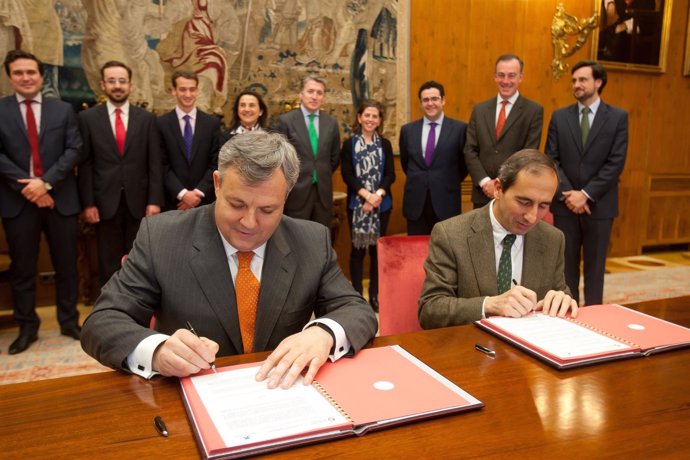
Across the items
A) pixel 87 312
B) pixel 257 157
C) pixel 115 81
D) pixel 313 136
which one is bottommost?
pixel 87 312

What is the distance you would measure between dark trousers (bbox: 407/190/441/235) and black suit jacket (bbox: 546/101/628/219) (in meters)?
1.00

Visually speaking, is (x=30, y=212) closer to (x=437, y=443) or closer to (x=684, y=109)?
(x=437, y=443)

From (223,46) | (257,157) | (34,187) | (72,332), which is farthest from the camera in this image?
(223,46)

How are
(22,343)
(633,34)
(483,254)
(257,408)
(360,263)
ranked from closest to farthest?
(257,408)
(483,254)
(22,343)
(360,263)
(633,34)

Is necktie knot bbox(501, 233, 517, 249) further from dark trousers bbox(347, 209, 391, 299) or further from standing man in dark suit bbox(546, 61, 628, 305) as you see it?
dark trousers bbox(347, 209, 391, 299)

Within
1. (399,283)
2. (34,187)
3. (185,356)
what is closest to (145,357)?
(185,356)

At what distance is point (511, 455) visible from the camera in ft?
3.39

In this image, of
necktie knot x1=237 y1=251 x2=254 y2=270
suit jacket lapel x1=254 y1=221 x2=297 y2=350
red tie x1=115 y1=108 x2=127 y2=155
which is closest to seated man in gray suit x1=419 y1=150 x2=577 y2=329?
suit jacket lapel x1=254 y1=221 x2=297 y2=350

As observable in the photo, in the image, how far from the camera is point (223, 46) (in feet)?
17.9

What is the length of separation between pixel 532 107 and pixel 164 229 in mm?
3667

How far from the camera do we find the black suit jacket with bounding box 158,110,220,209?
445 centimetres

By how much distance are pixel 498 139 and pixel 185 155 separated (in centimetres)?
251

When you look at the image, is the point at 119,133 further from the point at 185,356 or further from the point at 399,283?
the point at 185,356

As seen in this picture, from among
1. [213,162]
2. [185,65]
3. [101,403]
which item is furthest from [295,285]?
[185,65]
